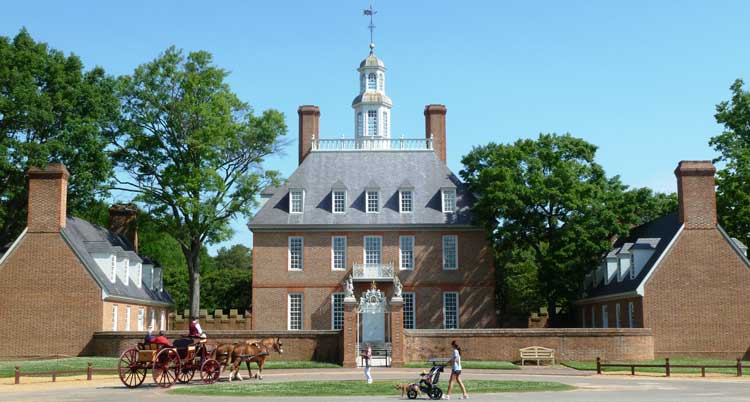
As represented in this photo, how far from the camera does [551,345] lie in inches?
1251

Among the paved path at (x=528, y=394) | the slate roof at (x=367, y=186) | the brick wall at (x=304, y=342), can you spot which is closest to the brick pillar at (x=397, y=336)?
the paved path at (x=528, y=394)

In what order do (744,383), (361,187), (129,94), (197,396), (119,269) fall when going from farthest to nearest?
(361,187), (129,94), (119,269), (744,383), (197,396)

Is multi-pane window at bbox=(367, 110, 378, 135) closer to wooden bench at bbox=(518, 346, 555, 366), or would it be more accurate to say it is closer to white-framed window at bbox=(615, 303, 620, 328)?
white-framed window at bbox=(615, 303, 620, 328)

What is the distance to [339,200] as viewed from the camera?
4347 cm

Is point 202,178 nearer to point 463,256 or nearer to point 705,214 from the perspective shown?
point 463,256

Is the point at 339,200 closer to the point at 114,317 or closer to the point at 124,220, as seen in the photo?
the point at 124,220

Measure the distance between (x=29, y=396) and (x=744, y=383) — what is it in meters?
19.4

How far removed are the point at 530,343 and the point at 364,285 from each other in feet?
38.3

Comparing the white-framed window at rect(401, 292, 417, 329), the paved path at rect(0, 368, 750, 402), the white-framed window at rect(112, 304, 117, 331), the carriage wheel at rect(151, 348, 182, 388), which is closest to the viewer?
the paved path at rect(0, 368, 750, 402)

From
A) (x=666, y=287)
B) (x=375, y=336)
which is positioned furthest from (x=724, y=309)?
(x=375, y=336)

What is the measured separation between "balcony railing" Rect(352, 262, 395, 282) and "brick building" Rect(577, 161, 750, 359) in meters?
12.3

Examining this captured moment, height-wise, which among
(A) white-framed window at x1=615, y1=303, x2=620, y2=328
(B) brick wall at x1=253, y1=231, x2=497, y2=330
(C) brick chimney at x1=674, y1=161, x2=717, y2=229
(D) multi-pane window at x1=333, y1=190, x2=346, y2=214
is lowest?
(A) white-framed window at x1=615, y1=303, x2=620, y2=328

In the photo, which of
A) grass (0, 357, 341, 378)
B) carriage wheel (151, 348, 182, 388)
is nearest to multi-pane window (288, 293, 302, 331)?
grass (0, 357, 341, 378)

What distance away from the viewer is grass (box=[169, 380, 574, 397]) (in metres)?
19.7
